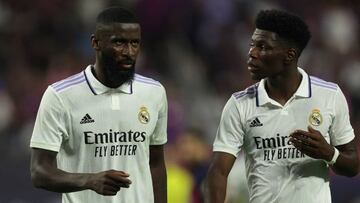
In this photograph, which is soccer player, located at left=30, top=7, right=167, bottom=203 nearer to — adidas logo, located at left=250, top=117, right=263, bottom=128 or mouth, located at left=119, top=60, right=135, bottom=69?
mouth, located at left=119, top=60, right=135, bottom=69

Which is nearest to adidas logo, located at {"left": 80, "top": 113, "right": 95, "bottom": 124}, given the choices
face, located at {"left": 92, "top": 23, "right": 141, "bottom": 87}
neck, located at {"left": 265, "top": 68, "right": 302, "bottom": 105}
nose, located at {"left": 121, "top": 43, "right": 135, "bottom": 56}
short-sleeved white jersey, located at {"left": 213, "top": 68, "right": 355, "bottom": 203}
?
face, located at {"left": 92, "top": 23, "right": 141, "bottom": 87}

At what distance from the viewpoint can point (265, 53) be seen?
730cm

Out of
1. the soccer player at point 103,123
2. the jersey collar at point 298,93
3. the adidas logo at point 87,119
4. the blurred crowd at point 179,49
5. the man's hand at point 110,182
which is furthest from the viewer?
the blurred crowd at point 179,49

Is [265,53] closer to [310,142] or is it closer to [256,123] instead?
[256,123]

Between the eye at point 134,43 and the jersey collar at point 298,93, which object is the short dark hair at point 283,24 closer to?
the jersey collar at point 298,93

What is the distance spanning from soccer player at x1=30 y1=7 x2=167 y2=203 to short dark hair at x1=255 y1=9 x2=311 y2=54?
0.78 m

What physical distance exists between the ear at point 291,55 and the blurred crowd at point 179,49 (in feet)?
14.1

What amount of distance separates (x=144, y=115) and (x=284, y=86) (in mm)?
883

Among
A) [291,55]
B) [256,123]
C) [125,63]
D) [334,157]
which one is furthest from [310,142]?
[125,63]

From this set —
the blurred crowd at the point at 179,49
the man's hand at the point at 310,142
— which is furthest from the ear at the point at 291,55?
the blurred crowd at the point at 179,49

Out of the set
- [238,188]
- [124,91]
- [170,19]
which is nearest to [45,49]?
[170,19]

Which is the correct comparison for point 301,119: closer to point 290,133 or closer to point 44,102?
point 290,133

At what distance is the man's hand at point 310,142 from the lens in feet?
22.8

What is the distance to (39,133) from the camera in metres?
7.07
